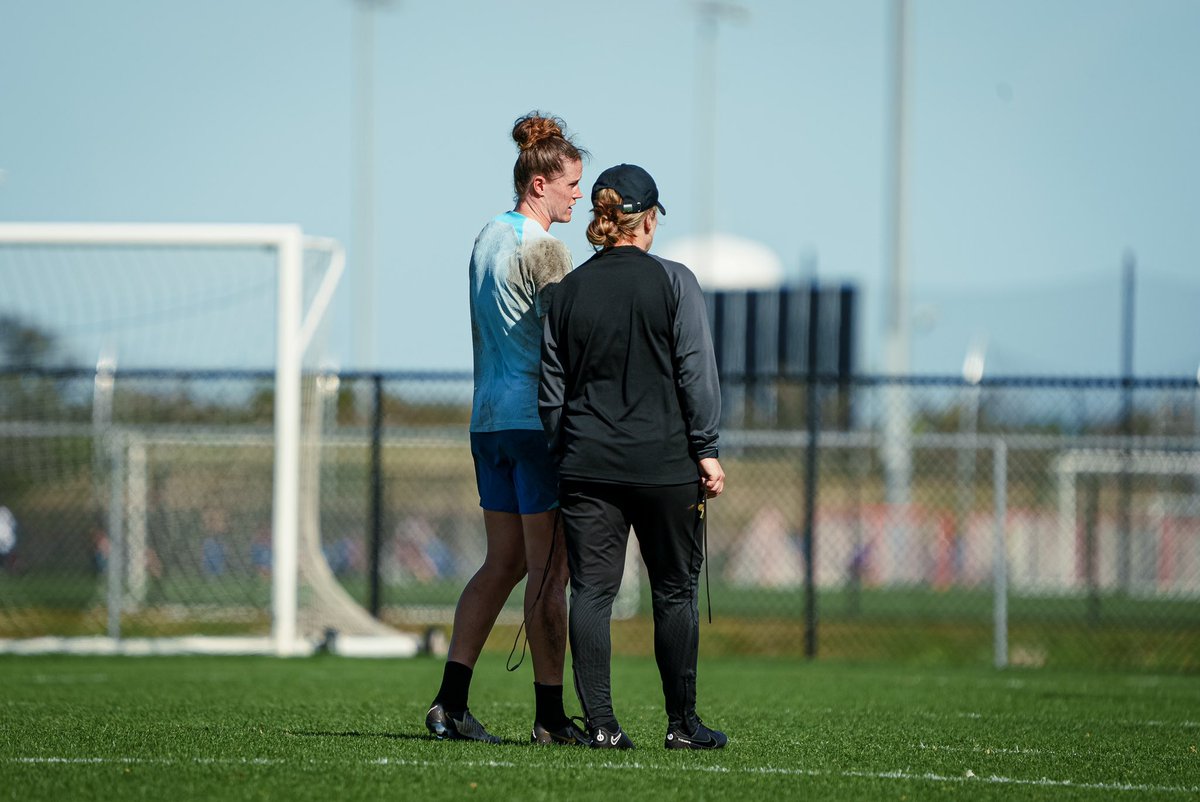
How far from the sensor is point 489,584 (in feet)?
17.2

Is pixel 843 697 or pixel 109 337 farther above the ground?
pixel 109 337

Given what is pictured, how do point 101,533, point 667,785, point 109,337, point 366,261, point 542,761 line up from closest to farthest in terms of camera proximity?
point 667,785 < point 542,761 < point 109,337 < point 101,533 < point 366,261

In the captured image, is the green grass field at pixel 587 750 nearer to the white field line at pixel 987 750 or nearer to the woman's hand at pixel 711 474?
the white field line at pixel 987 750

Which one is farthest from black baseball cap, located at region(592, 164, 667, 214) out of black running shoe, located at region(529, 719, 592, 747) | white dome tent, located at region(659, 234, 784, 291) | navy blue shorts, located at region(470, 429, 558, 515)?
white dome tent, located at region(659, 234, 784, 291)

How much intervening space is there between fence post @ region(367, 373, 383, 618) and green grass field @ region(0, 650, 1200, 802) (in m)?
2.87

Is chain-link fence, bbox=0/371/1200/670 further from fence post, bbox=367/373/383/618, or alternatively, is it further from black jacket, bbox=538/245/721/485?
black jacket, bbox=538/245/721/485

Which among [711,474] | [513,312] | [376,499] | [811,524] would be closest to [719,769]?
[711,474]

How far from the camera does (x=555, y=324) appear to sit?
4883mm

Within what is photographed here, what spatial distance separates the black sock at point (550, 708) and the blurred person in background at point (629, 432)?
0.22 m

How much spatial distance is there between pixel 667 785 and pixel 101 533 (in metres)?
12.5

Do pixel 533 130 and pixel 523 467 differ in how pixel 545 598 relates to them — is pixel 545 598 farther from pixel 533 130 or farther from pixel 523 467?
pixel 533 130

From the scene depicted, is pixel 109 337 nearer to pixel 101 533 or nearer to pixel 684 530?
pixel 101 533

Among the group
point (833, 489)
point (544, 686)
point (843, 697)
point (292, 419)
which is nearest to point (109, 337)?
point (292, 419)

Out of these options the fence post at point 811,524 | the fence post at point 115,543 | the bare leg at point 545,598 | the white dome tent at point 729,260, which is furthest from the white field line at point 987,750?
the white dome tent at point 729,260
